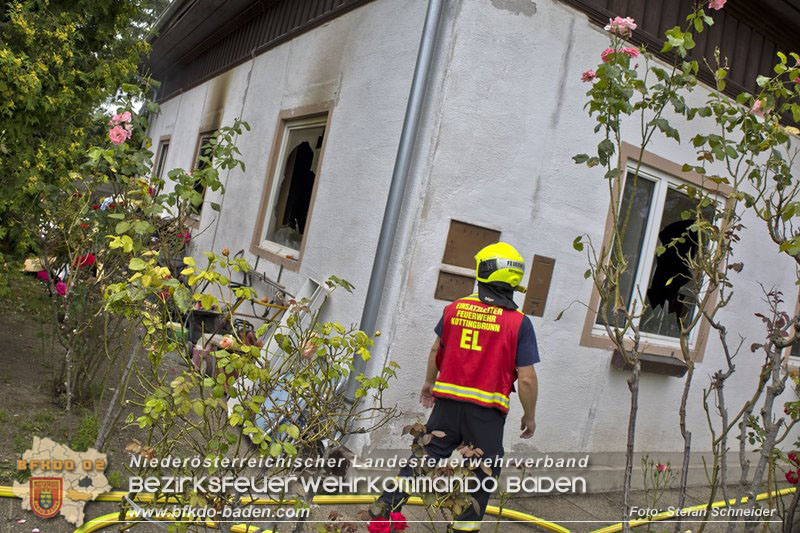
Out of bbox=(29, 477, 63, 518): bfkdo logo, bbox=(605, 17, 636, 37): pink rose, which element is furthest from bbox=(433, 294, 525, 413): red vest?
bbox=(29, 477, 63, 518): bfkdo logo

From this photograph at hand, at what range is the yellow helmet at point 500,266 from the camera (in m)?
3.69

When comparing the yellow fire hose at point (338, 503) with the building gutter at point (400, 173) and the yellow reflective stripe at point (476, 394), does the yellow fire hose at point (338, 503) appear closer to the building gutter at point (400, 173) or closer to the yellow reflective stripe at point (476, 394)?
the yellow reflective stripe at point (476, 394)

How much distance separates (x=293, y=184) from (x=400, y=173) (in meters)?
2.67

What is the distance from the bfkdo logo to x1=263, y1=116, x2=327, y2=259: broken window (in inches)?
129

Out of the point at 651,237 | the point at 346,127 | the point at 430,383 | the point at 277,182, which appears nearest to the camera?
the point at 430,383

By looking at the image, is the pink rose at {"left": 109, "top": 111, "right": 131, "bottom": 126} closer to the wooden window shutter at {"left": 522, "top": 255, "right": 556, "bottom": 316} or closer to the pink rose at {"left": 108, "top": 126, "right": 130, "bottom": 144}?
the pink rose at {"left": 108, "top": 126, "right": 130, "bottom": 144}

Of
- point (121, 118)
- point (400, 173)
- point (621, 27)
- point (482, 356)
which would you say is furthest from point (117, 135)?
point (621, 27)

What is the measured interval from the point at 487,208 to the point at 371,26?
192 centimetres

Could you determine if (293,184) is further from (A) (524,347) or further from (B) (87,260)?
(A) (524,347)

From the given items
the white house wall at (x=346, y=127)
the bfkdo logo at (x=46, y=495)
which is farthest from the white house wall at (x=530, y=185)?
the bfkdo logo at (x=46, y=495)

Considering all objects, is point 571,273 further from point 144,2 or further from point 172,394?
point 144,2

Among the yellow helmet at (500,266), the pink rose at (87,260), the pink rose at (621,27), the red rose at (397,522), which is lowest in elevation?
the red rose at (397,522)

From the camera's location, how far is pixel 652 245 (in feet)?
19.8

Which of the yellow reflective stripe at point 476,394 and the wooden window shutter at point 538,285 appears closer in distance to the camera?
the yellow reflective stripe at point 476,394
